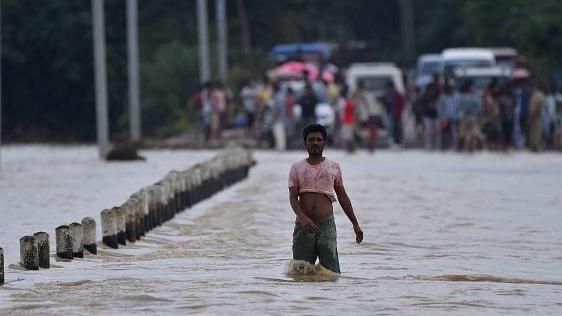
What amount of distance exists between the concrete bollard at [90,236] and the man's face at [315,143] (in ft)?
10.9

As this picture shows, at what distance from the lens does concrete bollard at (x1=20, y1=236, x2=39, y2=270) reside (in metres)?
16.5

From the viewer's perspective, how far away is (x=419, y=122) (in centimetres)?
4712

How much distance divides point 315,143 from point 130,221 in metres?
5.12

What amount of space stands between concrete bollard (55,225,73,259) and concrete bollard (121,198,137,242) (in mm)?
2198

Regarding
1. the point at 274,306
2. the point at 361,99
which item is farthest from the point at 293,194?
the point at 361,99

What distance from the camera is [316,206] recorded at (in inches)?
619

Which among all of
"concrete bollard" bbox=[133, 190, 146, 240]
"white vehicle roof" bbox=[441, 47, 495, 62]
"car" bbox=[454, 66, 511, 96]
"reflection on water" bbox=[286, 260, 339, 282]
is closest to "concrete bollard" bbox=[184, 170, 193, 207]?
"concrete bollard" bbox=[133, 190, 146, 240]

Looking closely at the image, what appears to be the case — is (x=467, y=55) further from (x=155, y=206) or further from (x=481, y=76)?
(x=155, y=206)

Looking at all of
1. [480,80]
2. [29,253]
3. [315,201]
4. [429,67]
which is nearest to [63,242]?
[29,253]

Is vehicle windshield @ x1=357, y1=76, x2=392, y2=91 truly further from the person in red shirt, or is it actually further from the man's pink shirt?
the man's pink shirt

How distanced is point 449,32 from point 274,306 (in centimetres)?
6993

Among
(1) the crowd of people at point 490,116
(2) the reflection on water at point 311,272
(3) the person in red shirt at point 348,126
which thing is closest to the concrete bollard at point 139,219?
(2) the reflection on water at point 311,272

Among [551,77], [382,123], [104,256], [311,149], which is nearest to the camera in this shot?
[311,149]

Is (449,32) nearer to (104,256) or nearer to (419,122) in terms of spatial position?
(419,122)
